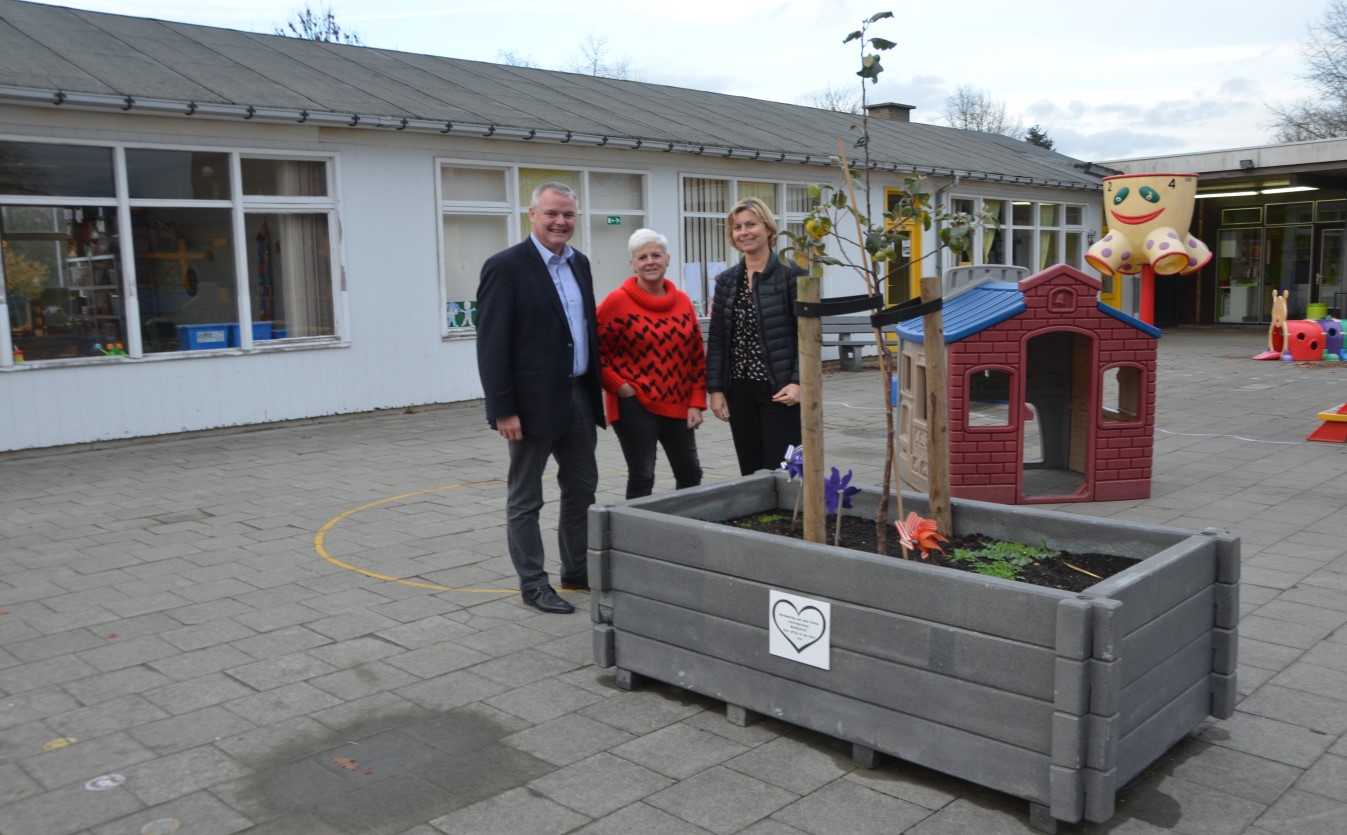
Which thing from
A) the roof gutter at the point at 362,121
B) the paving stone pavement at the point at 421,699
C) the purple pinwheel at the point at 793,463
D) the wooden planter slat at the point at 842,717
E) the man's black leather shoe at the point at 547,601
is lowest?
the paving stone pavement at the point at 421,699

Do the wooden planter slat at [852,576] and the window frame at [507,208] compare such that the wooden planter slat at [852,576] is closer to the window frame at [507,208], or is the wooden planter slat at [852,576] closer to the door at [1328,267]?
the window frame at [507,208]

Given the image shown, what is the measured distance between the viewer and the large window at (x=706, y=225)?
16.5m

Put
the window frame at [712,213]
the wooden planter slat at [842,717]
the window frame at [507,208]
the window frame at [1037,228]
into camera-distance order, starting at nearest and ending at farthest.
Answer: the wooden planter slat at [842,717], the window frame at [507,208], the window frame at [712,213], the window frame at [1037,228]

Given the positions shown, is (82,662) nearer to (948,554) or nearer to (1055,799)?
(948,554)

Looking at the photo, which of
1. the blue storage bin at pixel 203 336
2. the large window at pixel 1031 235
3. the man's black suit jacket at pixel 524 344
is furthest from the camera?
the large window at pixel 1031 235

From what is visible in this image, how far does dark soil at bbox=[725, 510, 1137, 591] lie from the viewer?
3.73 m

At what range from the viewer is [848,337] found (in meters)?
17.9

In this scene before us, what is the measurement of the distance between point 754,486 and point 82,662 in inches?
115

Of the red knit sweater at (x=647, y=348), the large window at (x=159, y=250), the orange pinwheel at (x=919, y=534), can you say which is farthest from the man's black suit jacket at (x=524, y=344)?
the large window at (x=159, y=250)

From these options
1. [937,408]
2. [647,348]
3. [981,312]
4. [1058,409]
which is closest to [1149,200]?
[1058,409]

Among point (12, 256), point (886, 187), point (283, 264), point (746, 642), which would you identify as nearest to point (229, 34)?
point (283, 264)

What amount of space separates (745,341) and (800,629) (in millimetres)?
2105

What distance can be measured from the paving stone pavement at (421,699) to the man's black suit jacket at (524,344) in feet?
3.22

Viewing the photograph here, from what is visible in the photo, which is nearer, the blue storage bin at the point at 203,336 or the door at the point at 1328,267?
the blue storage bin at the point at 203,336
